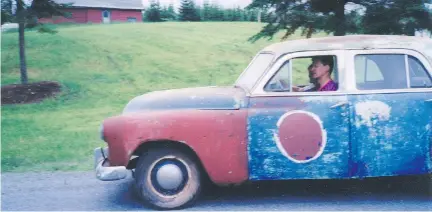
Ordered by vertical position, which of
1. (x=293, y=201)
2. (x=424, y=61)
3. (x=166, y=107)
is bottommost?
(x=293, y=201)

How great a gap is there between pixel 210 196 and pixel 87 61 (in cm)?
1347

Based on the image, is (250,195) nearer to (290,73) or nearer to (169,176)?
(169,176)

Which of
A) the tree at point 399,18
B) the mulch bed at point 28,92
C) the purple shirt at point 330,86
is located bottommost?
the mulch bed at point 28,92

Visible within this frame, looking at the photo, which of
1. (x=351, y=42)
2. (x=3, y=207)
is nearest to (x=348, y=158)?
(x=351, y=42)

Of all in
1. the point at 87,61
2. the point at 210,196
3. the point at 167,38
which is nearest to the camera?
the point at 210,196

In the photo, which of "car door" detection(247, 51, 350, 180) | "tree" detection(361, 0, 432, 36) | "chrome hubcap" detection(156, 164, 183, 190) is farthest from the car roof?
"tree" detection(361, 0, 432, 36)

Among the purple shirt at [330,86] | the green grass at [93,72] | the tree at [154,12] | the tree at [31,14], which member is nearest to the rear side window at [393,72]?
the purple shirt at [330,86]

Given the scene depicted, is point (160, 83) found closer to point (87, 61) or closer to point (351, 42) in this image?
point (87, 61)

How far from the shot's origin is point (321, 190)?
5633mm

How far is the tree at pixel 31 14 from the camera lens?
560 inches

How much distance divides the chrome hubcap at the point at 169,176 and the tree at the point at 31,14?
10732 millimetres

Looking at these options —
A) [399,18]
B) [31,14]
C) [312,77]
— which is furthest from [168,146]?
[31,14]

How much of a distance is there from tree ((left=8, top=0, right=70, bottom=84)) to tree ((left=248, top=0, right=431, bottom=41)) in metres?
7.66

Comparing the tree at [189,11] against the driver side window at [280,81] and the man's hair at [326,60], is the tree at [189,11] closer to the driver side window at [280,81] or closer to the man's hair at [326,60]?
the man's hair at [326,60]
